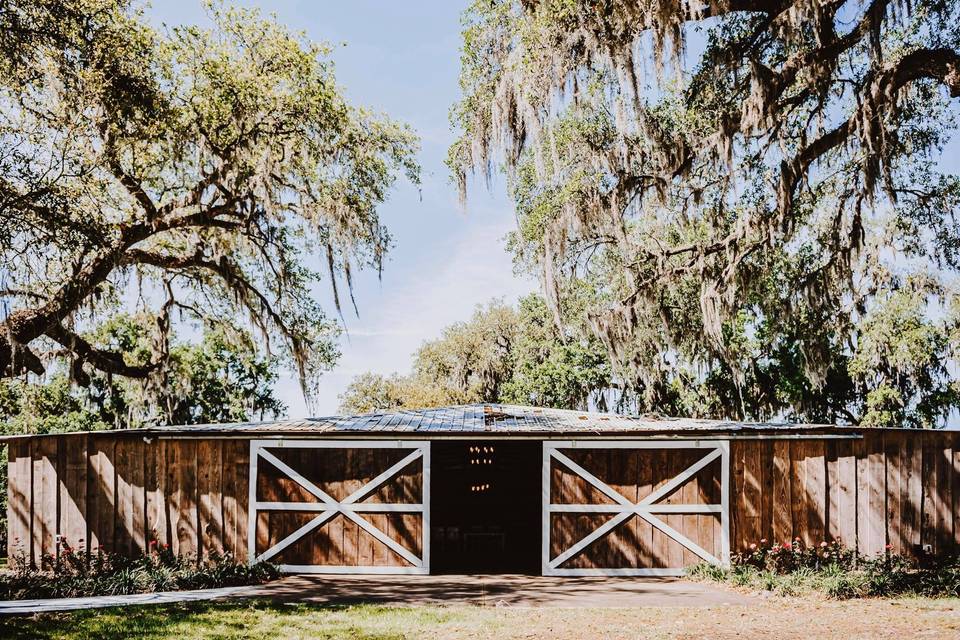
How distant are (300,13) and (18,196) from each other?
6.32 meters

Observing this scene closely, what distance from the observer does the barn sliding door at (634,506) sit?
10.9 meters


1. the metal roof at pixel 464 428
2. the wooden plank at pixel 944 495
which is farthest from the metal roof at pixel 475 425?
the wooden plank at pixel 944 495

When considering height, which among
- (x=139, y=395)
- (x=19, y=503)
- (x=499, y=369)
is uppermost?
(x=499, y=369)

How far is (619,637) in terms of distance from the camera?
688cm

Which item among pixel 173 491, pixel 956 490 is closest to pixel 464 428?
pixel 173 491

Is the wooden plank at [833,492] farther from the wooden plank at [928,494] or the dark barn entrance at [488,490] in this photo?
the dark barn entrance at [488,490]

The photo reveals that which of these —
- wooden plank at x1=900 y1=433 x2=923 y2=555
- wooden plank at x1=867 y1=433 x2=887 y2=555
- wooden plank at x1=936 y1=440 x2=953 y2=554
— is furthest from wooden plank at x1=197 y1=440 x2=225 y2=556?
wooden plank at x1=936 y1=440 x2=953 y2=554

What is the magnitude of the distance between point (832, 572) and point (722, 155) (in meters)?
5.38

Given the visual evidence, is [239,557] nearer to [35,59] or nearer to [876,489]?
[35,59]

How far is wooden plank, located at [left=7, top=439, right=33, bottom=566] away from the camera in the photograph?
1086 centimetres

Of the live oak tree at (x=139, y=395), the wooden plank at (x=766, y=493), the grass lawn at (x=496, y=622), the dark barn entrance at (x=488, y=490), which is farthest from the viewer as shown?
the live oak tree at (x=139, y=395)

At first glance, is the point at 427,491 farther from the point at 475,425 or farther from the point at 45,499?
the point at 45,499

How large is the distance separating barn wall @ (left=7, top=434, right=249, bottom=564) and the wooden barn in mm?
19

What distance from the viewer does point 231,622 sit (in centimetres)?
762
